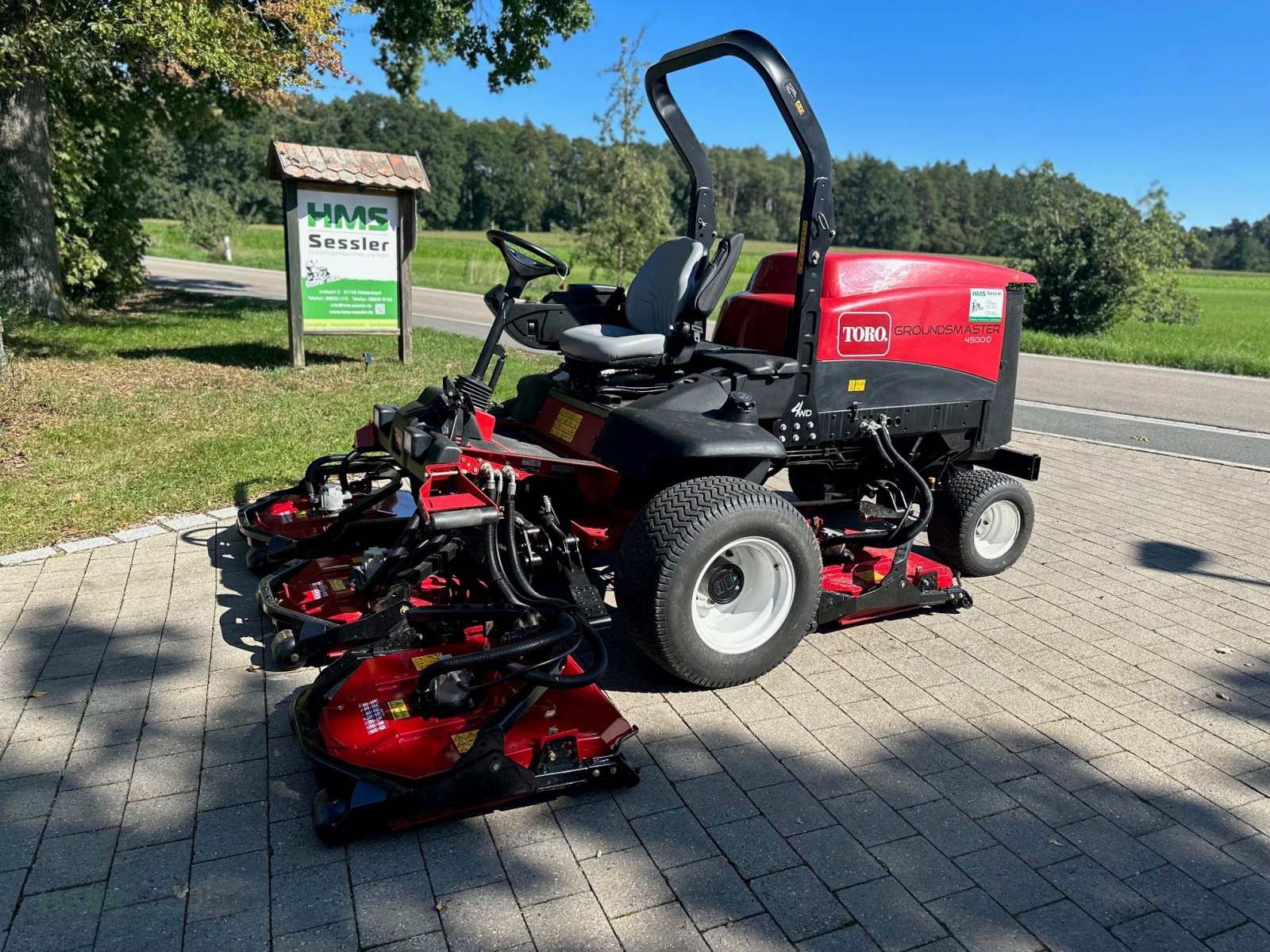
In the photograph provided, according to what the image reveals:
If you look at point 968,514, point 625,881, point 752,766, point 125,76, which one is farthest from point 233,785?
point 125,76

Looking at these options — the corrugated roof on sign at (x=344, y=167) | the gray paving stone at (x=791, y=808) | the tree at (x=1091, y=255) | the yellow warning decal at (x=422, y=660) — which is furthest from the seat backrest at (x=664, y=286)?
the tree at (x=1091, y=255)

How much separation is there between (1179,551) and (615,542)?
3660 mm

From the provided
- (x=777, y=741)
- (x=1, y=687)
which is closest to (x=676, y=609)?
(x=777, y=741)

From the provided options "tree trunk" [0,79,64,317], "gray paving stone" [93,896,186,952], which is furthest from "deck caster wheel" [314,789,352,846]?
"tree trunk" [0,79,64,317]

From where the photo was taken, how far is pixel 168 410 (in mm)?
8016

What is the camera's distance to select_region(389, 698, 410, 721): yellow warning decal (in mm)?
2957

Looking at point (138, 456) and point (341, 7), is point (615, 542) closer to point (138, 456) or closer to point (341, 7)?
point (138, 456)

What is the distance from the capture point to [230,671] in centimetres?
372

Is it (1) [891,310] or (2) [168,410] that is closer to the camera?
(1) [891,310]

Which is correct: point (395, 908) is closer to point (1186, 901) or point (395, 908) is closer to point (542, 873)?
point (542, 873)

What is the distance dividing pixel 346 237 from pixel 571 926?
8969mm

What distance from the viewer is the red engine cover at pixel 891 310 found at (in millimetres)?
4164

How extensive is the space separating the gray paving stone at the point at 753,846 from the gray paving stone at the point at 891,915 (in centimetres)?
21

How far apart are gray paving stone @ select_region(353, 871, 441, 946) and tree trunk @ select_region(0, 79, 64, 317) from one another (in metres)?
12.1
